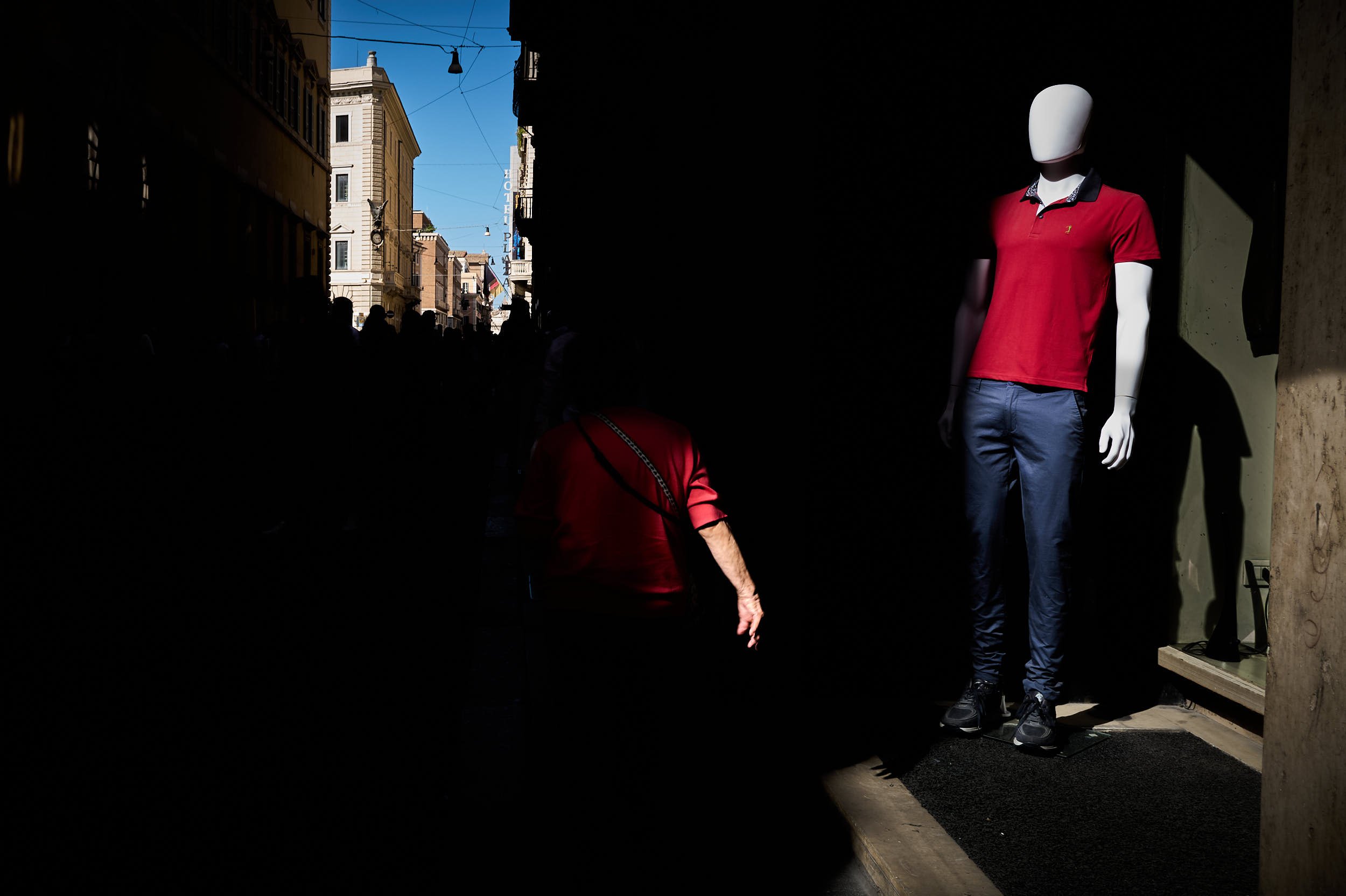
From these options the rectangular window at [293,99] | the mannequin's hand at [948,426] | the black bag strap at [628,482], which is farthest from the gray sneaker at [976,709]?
the rectangular window at [293,99]

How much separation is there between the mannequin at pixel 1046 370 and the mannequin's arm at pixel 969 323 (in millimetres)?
17

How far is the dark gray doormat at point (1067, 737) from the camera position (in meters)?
3.41

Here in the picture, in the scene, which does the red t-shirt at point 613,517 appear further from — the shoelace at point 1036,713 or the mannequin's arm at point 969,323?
the shoelace at point 1036,713

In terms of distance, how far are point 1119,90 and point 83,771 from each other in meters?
4.15

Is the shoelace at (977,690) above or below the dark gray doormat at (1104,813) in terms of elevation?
above

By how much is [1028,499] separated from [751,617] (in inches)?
43.3

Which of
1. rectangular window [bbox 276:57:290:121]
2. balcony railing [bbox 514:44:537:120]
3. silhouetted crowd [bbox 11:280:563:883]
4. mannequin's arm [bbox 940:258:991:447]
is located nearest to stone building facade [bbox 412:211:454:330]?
balcony railing [bbox 514:44:537:120]

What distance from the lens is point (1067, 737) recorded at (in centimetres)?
349

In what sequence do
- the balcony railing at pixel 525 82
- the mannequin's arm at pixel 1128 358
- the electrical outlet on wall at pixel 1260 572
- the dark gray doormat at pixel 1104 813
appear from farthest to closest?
1. the balcony railing at pixel 525 82
2. the electrical outlet on wall at pixel 1260 572
3. the mannequin's arm at pixel 1128 358
4. the dark gray doormat at pixel 1104 813

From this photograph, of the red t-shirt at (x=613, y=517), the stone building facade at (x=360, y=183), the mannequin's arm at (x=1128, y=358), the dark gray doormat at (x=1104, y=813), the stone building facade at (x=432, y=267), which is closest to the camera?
the dark gray doormat at (x=1104, y=813)

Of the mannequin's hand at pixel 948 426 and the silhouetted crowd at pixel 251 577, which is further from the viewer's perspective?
the mannequin's hand at pixel 948 426

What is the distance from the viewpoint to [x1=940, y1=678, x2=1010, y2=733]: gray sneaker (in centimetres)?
348

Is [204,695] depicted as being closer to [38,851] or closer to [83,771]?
[83,771]

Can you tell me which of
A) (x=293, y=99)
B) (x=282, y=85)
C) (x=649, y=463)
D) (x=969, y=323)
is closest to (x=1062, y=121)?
(x=969, y=323)
